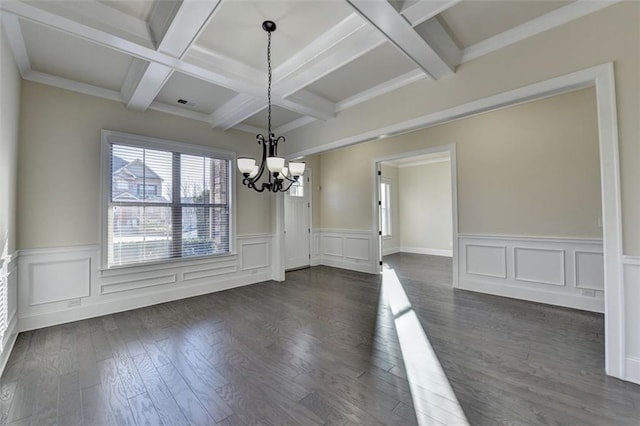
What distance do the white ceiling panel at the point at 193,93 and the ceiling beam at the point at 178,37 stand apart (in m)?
0.30

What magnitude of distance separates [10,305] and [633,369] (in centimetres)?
563

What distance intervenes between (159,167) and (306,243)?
372cm

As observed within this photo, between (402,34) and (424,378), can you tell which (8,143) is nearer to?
(402,34)

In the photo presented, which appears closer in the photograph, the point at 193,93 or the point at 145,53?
the point at 145,53

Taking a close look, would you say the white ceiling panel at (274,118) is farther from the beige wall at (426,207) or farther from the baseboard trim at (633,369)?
the beige wall at (426,207)

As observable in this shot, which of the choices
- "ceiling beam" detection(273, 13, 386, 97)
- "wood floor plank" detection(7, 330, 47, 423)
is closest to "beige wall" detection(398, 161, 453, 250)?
"ceiling beam" detection(273, 13, 386, 97)

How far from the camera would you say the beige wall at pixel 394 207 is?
8.45 metres

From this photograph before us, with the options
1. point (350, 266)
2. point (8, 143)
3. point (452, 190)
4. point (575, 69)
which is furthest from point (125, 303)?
point (575, 69)

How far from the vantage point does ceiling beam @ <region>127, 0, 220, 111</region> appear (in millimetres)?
2045

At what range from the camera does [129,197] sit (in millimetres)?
3846

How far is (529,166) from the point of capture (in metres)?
4.08

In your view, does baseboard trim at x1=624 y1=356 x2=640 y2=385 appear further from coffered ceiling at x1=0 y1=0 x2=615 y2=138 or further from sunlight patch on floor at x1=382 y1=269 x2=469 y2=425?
coffered ceiling at x1=0 y1=0 x2=615 y2=138

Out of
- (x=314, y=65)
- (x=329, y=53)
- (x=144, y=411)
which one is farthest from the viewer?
(x=314, y=65)

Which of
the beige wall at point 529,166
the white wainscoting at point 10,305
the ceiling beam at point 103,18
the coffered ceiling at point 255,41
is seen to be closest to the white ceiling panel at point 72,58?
the coffered ceiling at point 255,41
